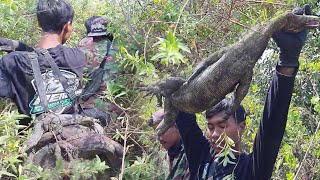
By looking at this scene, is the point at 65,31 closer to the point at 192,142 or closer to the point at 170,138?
the point at 170,138

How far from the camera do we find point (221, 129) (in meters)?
3.05

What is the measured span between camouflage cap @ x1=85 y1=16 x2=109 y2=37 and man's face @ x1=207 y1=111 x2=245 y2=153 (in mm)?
1254

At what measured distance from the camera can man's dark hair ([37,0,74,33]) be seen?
3.63 m

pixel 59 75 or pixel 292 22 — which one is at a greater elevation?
pixel 292 22

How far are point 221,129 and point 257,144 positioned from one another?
263mm

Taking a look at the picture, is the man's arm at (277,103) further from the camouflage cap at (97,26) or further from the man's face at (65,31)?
the camouflage cap at (97,26)

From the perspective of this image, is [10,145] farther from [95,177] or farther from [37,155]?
[95,177]

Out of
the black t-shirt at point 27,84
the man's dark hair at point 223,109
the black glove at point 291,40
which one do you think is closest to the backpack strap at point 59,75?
the black t-shirt at point 27,84

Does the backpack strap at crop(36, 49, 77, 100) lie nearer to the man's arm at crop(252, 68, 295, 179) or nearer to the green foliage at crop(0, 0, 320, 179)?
the green foliage at crop(0, 0, 320, 179)

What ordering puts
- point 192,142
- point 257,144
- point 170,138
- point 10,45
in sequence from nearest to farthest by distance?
point 257,144 < point 192,142 < point 170,138 < point 10,45

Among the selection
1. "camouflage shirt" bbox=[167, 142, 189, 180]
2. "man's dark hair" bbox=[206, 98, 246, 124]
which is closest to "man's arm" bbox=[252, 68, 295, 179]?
"man's dark hair" bbox=[206, 98, 246, 124]

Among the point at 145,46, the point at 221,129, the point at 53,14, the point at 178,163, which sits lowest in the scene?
the point at 178,163

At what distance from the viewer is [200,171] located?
3096 mm

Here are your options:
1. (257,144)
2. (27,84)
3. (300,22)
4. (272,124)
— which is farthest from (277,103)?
(27,84)
